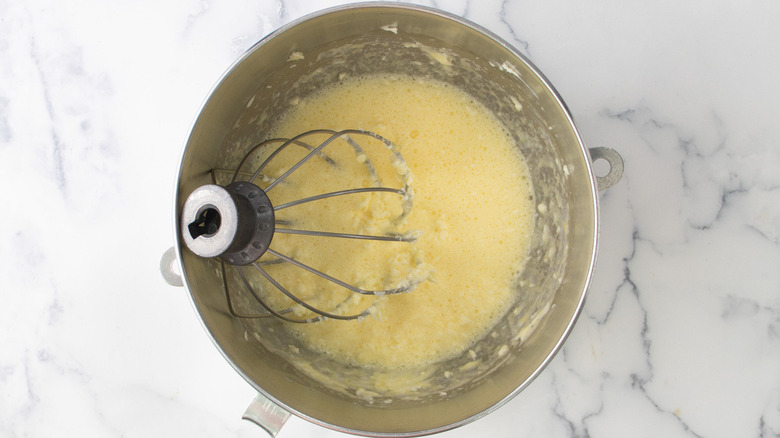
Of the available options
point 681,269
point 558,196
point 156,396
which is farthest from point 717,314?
point 156,396

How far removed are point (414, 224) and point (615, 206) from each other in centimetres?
33

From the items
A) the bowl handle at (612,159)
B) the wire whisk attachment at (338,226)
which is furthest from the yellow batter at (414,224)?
the bowl handle at (612,159)

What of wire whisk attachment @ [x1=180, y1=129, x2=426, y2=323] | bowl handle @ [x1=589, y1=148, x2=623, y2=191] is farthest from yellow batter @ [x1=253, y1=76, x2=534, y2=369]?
bowl handle @ [x1=589, y1=148, x2=623, y2=191]

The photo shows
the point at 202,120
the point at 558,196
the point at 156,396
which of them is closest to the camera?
the point at 202,120

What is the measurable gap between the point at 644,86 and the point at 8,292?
114 cm

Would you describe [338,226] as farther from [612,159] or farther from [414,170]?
[612,159]

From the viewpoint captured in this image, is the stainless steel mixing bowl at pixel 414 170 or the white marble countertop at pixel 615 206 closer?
the stainless steel mixing bowl at pixel 414 170

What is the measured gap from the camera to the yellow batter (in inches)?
34.9

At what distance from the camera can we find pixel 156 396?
3.17 feet

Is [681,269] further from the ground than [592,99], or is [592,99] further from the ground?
[592,99]

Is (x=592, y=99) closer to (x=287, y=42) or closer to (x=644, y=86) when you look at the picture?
(x=644, y=86)

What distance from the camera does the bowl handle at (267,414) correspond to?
2.42ft

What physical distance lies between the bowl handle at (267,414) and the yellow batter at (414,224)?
17cm

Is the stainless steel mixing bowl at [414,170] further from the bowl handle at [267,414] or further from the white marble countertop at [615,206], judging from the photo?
the white marble countertop at [615,206]
